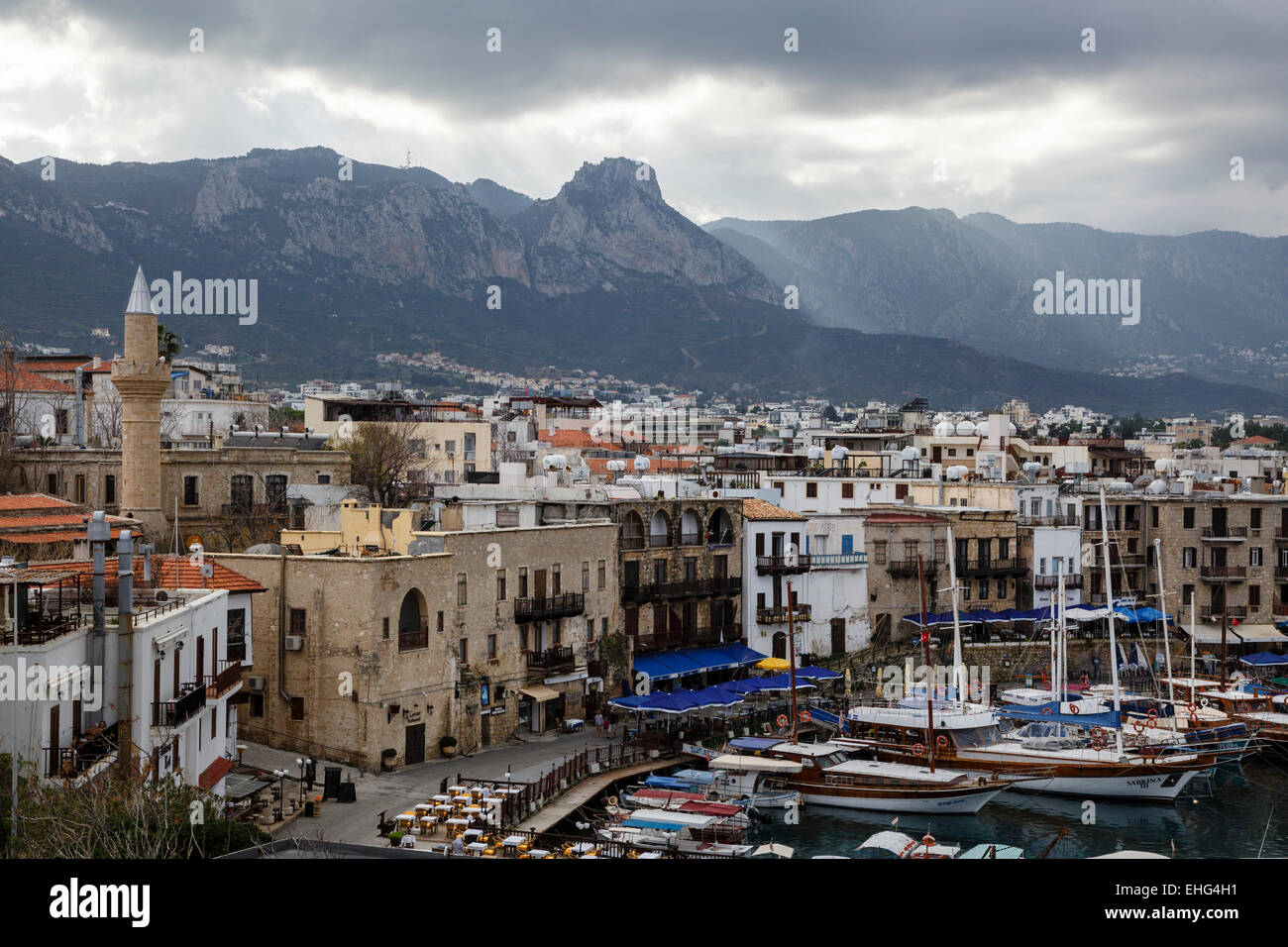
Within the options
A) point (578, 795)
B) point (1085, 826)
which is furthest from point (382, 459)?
point (1085, 826)

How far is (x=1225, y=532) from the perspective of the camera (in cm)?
6938

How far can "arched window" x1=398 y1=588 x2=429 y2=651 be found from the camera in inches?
1515

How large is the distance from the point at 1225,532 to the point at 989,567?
1362cm

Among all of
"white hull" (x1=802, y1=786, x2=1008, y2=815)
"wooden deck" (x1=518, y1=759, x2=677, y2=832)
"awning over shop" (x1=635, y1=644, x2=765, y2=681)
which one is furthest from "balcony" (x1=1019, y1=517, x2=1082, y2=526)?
"wooden deck" (x1=518, y1=759, x2=677, y2=832)

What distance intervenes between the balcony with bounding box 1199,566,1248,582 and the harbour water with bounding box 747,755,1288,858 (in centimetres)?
2370

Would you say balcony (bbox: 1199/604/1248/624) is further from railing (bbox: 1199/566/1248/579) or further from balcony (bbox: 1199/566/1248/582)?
railing (bbox: 1199/566/1248/579)

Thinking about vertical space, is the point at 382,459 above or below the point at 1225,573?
above

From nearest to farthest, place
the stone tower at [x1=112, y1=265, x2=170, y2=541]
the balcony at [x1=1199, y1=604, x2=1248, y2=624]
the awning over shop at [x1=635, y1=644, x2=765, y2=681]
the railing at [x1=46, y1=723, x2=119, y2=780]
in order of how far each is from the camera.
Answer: the railing at [x1=46, y1=723, x2=119, y2=780] < the stone tower at [x1=112, y1=265, x2=170, y2=541] < the awning over shop at [x1=635, y1=644, x2=765, y2=681] < the balcony at [x1=1199, y1=604, x2=1248, y2=624]

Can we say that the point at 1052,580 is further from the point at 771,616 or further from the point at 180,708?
the point at 180,708
